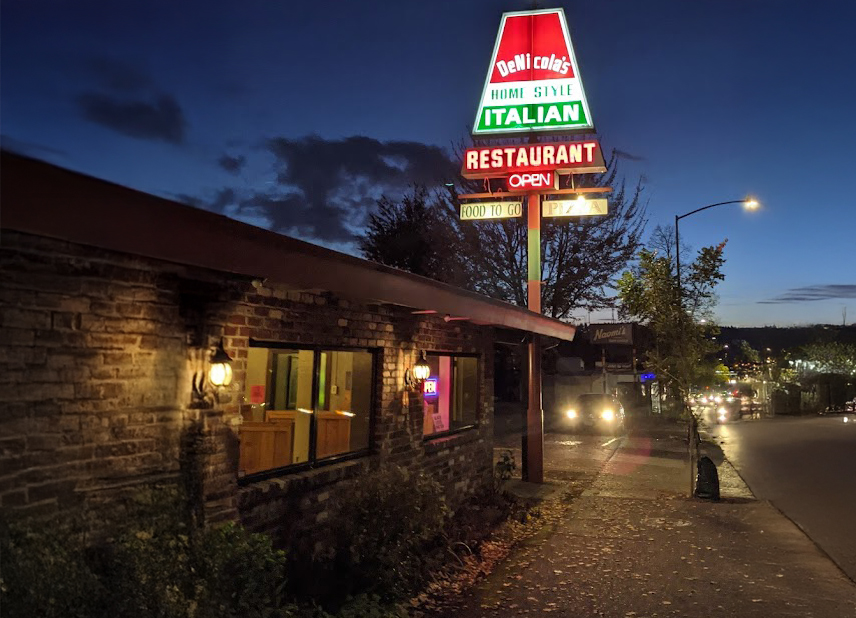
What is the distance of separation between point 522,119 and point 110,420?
35.3ft

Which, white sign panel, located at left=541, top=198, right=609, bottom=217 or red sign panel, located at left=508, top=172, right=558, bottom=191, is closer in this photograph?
white sign panel, located at left=541, top=198, right=609, bottom=217

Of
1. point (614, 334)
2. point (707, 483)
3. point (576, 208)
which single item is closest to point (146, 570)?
point (707, 483)

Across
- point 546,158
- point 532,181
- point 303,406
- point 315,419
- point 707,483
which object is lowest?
point 707,483

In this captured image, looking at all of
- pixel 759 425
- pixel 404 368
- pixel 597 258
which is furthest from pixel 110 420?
pixel 759 425

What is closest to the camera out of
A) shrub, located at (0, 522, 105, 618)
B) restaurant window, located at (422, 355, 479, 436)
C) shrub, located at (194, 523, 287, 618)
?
shrub, located at (0, 522, 105, 618)

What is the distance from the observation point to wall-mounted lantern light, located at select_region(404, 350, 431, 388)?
8125mm

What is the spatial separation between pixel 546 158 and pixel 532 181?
1.63ft

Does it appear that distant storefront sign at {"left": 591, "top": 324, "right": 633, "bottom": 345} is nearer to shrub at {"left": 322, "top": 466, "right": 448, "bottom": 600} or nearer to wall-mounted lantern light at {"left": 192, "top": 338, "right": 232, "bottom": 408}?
shrub at {"left": 322, "top": 466, "right": 448, "bottom": 600}

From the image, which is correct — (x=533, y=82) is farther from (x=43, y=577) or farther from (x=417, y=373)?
(x=43, y=577)

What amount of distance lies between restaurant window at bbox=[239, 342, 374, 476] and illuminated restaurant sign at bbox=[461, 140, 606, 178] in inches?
257

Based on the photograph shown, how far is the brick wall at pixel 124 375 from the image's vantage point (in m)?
3.80

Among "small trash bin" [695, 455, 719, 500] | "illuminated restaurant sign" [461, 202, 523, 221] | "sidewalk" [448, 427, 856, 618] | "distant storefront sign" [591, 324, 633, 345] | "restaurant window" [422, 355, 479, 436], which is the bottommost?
"sidewalk" [448, 427, 856, 618]

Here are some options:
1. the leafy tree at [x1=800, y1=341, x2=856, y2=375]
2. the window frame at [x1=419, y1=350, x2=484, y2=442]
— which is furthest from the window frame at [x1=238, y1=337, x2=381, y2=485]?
the leafy tree at [x1=800, y1=341, x2=856, y2=375]

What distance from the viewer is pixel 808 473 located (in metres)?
15.0
